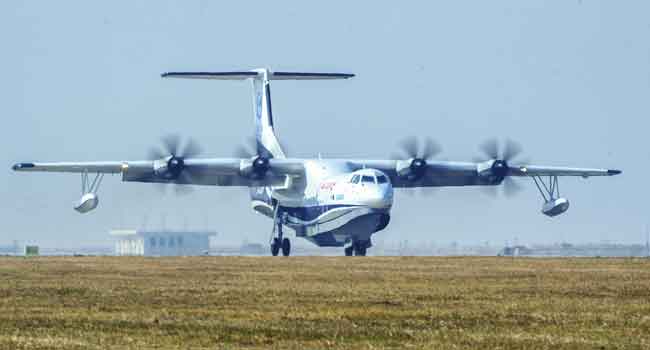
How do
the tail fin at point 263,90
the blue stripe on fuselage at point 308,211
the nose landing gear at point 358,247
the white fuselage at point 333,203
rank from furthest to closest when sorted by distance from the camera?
the tail fin at point 263,90 < the nose landing gear at point 358,247 < the blue stripe on fuselage at point 308,211 < the white fuselage at point 333,203

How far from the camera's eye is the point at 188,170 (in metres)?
66.3

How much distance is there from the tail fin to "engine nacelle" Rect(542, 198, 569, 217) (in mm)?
13202

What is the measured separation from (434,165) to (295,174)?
6.74 m

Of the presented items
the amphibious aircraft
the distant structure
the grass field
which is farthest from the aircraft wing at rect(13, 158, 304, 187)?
the distant structure

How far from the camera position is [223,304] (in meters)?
27.3

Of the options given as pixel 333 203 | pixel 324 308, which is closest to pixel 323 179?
pixel 333 203

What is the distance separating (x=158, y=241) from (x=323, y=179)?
74169 mm

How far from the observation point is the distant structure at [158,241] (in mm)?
136250

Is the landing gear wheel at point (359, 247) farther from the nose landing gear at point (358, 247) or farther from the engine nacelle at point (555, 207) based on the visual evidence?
the engine nacelle at point (555, 207)

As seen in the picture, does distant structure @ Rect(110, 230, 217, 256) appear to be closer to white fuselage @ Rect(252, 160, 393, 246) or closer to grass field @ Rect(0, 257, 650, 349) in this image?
white fuselage @ Rect(252, 160, 393, 246)

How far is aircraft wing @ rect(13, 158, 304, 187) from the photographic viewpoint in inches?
2566

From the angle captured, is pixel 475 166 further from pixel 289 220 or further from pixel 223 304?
pixel 223 304

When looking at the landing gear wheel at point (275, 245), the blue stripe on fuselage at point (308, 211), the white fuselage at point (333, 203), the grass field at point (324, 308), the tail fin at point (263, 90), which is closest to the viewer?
the grass field at point (324, 308)

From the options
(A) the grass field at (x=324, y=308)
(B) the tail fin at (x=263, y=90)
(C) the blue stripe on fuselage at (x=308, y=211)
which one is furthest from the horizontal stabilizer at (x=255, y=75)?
(A) the grass field at (x=324, y=308)
